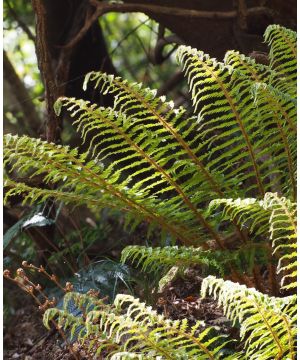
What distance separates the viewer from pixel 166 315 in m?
1.97

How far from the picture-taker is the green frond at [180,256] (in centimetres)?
170

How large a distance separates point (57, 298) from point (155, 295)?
0.40m

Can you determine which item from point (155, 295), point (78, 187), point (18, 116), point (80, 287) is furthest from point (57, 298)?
point (18, 116)

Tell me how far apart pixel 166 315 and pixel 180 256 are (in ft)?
1.07

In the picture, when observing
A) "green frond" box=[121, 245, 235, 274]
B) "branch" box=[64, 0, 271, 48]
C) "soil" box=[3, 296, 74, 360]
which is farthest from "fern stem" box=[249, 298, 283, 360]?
"branch" box=[64, 0, 271, 48]

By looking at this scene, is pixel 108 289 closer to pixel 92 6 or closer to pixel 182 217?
pixel 182 217

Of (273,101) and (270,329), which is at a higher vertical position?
(273,101)

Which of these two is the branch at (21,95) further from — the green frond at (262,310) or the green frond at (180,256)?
the green frond at (262,310)

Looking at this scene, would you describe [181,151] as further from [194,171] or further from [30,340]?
[30,340]

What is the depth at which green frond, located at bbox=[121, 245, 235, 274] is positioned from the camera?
170 cm

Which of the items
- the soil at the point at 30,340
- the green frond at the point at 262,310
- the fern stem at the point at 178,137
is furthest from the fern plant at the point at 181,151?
the soil at the point at 30,340

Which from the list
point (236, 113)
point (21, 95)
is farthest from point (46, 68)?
point (21, 95)

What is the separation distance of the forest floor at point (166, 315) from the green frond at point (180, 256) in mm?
118

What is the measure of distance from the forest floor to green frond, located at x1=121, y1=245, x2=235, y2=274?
118mm
